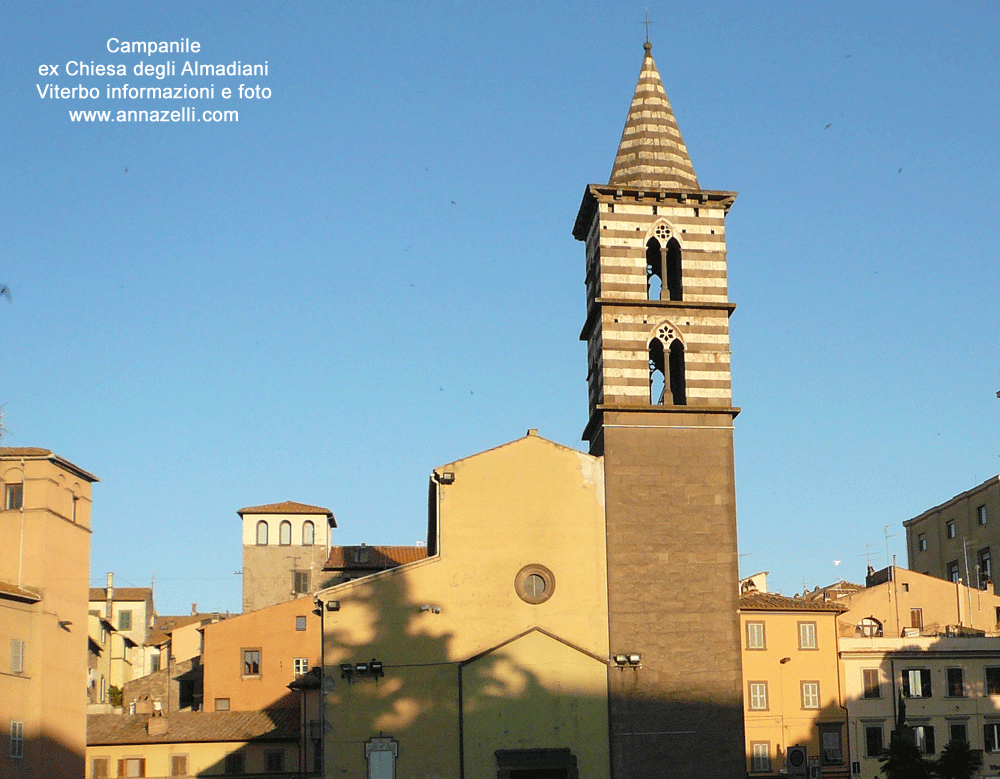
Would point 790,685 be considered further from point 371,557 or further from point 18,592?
point 18,592

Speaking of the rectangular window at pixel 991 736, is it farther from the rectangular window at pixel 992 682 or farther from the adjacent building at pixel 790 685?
the adjacent building at pixel 790 685

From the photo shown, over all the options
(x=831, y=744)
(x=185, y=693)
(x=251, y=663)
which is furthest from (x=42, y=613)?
(x=185, y=693)

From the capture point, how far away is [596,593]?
4103 cm

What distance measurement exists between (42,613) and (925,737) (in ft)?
105

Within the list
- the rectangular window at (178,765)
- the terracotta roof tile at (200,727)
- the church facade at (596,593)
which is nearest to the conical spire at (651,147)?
the church facade at (596,593)

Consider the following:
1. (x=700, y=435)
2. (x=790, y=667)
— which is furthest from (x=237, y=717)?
(x=700, y=435)

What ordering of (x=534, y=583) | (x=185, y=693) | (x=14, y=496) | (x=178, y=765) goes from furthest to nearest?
1. (x=185, y=693)
2. (x=178, y=765)
3. (x=14, y=496)
4. (x=534, y=583)

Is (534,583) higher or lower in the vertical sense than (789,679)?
higher

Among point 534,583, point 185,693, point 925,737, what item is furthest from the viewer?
point 185,693

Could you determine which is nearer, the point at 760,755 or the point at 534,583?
the point at 534,583

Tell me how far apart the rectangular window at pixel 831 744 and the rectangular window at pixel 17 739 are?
2777 centimetres

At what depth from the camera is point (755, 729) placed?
51.8m

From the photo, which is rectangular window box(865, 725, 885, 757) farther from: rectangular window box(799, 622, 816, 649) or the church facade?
the church facade

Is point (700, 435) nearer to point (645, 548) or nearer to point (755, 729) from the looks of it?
→ point (645, 548)
